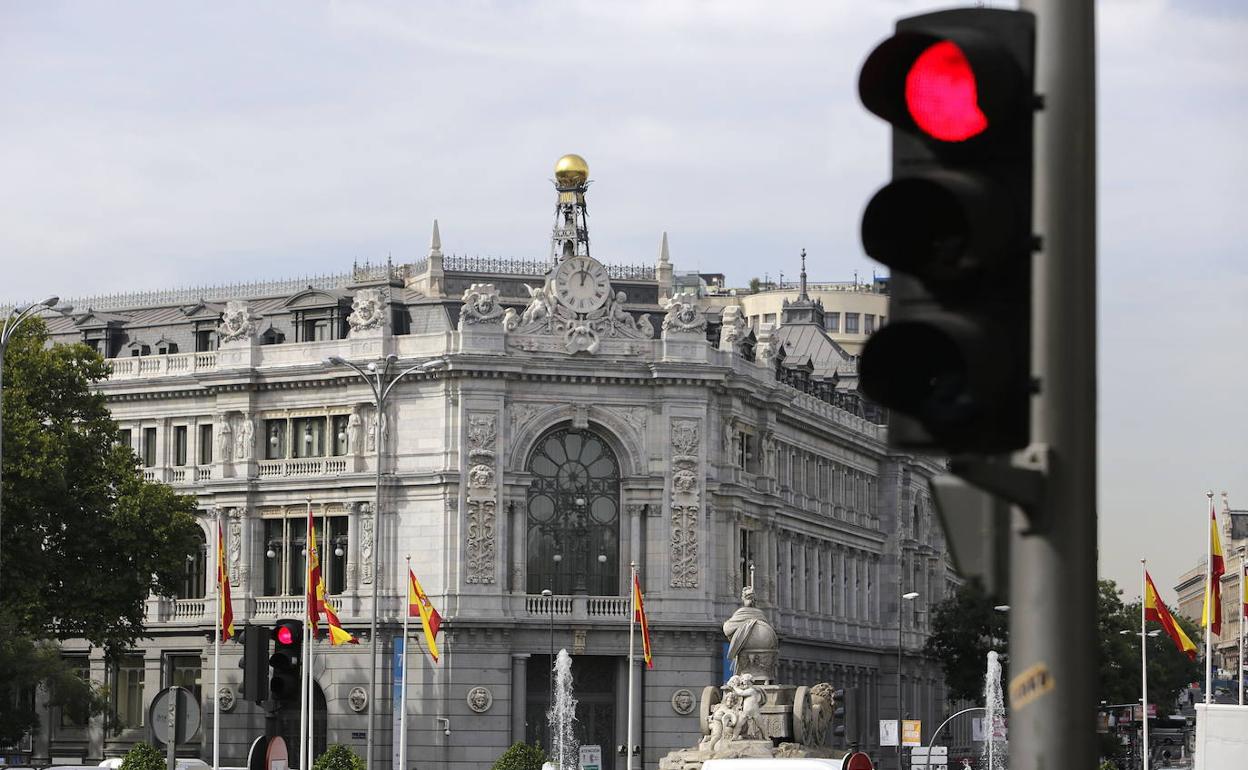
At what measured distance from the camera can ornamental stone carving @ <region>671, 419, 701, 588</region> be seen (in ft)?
300

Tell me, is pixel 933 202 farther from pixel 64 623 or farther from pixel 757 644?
pixel 64 623

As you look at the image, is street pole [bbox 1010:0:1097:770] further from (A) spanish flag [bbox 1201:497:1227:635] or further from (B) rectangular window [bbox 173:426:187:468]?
(B) rectangular window [bbox 173:426:187:468]

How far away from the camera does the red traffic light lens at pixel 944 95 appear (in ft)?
24.1

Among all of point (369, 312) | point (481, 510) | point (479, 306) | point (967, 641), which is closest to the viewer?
point (481, 510)

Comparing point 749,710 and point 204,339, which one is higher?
point 204,339

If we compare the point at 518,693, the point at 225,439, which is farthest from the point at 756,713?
the point at 225,439

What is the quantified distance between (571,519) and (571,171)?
16592mm

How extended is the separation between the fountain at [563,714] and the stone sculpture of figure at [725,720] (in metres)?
41.7

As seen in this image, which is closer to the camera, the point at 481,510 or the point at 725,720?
the point at 725,720

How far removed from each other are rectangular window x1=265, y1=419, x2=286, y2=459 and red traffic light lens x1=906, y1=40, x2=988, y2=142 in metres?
89.8

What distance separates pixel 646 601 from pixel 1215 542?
102ft

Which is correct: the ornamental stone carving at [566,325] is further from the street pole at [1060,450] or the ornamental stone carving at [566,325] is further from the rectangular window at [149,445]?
the street pole at [1060,450]

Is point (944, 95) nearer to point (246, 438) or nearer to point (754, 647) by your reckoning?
point (754, 647)

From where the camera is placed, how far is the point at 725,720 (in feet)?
152
